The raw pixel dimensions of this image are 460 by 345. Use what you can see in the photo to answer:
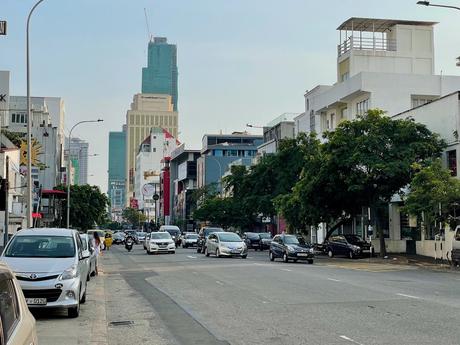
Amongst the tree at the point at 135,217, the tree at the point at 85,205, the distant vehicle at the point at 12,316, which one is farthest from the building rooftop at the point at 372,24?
the tree at the point at 135,217

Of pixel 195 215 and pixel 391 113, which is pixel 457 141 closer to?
pixel 391 113

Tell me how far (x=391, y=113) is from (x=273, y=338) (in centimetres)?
4563

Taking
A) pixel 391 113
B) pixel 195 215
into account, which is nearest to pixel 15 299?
pixel 391 113

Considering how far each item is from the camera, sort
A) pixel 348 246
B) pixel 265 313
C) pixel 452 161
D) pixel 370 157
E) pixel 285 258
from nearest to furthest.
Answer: pixel 265 313 → pixel 285 258 → pixel 370 157 → pixel 452 161 → pixel 348 246

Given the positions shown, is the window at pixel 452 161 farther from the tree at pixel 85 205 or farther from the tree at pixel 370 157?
the tree at pixel 85 205

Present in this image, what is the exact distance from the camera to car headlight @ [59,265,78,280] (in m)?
12.5

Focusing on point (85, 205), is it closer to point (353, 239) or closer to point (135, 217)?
point (353, 239)

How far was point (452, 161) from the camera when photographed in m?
38.0

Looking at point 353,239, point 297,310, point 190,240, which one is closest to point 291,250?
point 353,239

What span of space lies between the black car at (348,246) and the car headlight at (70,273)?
98.7ft

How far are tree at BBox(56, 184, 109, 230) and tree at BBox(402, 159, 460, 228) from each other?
171 ft

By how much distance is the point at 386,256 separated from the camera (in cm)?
4000

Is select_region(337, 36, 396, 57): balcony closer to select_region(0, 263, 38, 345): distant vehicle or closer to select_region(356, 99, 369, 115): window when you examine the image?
select_region(356, 99, 369, 115): window

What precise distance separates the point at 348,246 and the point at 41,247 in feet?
98.6
